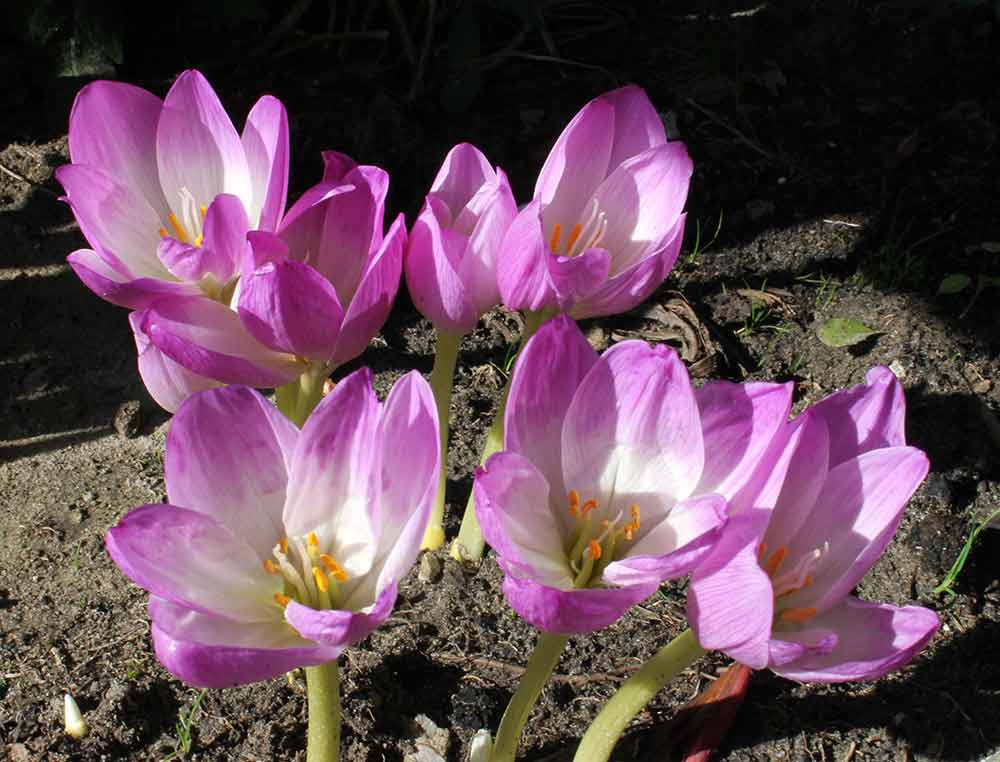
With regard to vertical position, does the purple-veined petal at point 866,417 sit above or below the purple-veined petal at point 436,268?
below

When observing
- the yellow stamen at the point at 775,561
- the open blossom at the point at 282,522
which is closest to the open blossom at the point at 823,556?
the yellow stamen at the point at 775,561

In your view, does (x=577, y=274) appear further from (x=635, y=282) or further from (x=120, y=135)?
(x=120, y=135)

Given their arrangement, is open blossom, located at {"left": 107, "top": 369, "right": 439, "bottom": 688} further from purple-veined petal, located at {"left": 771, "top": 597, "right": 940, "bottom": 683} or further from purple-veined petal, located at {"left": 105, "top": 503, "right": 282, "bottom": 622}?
purple-veined petal, located at {"left": 771, "top": 597, "right": 940, "bottom": 683}

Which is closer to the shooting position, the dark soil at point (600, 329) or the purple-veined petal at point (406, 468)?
the purple-veined petal at point (406, 468)

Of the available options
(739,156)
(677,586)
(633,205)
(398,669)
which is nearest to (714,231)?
(739,156)

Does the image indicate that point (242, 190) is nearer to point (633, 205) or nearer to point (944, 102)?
point (633, 205)

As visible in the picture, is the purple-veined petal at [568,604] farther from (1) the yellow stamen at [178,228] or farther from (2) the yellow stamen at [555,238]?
(1) the yellow stamen at [178,228]
